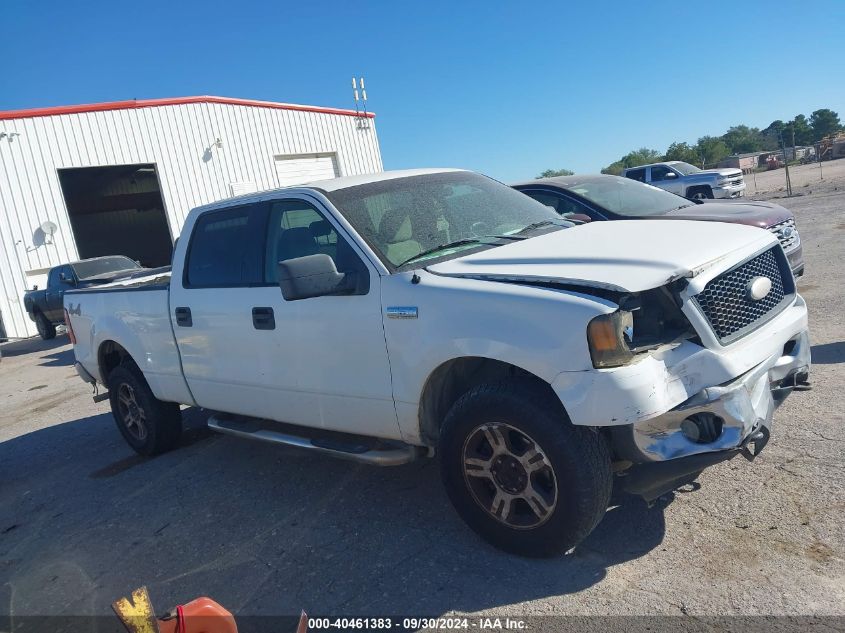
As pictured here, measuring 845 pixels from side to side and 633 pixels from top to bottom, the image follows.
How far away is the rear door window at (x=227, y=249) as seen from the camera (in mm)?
4578

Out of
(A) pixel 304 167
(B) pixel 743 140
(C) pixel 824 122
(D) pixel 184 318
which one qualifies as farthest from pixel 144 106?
(C) pixel 824 122

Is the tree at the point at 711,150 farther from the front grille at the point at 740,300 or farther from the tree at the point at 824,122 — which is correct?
the front grille at the point at 740,300

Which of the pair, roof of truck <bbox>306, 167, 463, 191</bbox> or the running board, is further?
roof of truck <bbox>306, 167, 463, 191</bbox>

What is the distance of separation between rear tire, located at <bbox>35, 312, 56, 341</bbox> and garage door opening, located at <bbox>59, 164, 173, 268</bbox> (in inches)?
402

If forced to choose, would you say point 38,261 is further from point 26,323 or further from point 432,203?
point 432,203

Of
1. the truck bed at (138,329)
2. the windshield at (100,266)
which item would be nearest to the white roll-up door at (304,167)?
the windshield at (100,266)

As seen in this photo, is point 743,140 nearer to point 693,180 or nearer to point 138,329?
point 693,180

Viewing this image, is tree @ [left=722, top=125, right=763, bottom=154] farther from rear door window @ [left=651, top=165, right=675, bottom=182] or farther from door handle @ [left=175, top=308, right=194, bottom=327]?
door handle @ [left=175, top=308, right=194, bottom=327]

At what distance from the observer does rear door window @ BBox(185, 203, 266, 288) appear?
4.58 meters

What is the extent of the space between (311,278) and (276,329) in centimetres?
75

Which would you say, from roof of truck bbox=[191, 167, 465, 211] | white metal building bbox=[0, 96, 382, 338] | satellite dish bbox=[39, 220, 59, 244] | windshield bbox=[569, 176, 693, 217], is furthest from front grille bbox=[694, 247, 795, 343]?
satellite dish bbox=[39, 220, 59, 244]

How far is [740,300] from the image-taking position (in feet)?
11.0

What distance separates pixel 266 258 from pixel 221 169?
58.0ft

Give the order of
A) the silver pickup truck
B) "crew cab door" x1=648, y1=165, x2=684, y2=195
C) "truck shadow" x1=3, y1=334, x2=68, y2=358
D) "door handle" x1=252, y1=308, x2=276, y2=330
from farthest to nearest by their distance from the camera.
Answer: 1. "crew cab door" x1=648, y1=165, x2=684, y2=195
2. the silver pickup truck
3. "truck shadow" x1=3, y1=334, x2=68, y2=358
4. "door handle" x1=252, y1=308, x2=276, y2=330
